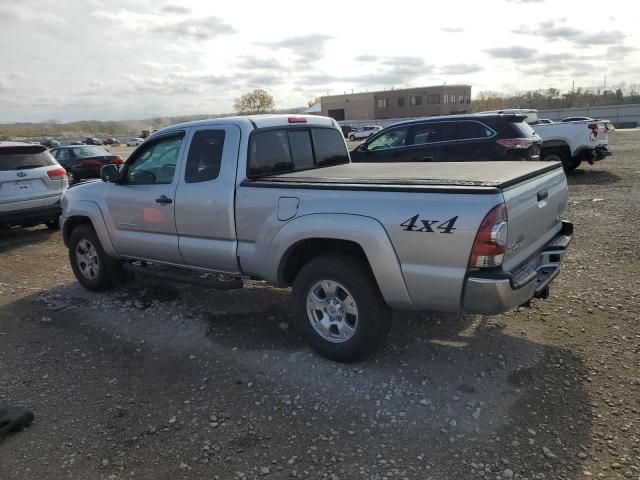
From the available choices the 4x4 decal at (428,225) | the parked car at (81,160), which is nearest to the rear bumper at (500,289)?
the 4x4 decal at (428,225)

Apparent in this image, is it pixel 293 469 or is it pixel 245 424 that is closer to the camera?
pixel 293 469

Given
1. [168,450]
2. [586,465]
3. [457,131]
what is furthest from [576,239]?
[168,450]

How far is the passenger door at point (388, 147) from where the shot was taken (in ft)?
33.0

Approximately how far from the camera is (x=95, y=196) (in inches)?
222

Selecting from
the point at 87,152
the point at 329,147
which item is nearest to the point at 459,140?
the point at 329,147

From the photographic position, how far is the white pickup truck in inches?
525

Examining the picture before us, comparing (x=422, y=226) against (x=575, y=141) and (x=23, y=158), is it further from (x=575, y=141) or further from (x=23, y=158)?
(x=575, y=141)

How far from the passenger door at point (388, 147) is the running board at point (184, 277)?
18.6ft

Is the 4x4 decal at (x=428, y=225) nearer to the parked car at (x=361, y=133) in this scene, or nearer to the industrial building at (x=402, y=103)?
the parked car at (x=361, y=133)

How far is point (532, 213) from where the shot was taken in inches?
142

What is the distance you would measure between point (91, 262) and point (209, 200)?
2416 millimetres

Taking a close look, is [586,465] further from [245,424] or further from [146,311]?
[146,311]

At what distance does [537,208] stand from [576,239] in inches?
159

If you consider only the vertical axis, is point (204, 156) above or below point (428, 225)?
above
